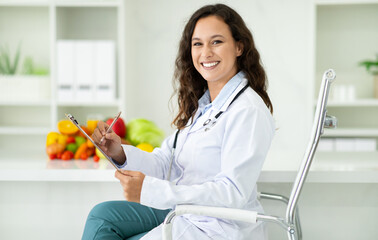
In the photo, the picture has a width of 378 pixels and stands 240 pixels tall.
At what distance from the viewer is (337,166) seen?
1691mm

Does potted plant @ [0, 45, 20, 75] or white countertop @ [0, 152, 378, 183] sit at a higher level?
potted plant @ [0, 45, 20, 75]

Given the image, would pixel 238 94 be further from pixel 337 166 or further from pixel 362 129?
pixel 362 129

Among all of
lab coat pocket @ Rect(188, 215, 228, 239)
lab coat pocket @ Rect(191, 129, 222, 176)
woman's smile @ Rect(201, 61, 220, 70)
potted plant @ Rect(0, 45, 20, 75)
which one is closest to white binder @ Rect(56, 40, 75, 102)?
potted plant @ Rect(0, 45, 20, 75)

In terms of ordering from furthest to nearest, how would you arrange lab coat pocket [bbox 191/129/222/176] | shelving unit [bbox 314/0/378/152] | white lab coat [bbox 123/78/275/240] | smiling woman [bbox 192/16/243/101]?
shelving unit [bbox 314/0/378/152], smiling woman [bbox 192/16/243/101], lab coat pocket [bbox 191/129/222/176], white lab coat [bbox 123/78/275/240]

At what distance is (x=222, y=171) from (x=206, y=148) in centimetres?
13

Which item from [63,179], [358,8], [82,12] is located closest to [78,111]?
[82,12]

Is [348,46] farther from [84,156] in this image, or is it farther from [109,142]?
[109,142]

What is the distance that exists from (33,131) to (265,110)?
2.68 metres

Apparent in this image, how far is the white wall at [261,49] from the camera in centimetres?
378

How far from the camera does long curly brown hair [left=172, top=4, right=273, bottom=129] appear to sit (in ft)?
4.97

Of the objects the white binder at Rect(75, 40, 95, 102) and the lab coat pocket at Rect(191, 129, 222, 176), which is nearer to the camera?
the lab coat pocket at Rect(191, 129, 222, 176)

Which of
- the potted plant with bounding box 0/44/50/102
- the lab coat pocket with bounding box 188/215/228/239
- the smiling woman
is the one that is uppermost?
the smiling woman

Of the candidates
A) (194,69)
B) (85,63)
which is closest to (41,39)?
(85,63)

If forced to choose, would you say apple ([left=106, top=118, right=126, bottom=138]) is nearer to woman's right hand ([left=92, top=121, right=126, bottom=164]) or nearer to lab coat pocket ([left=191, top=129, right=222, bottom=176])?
woman's right hand ([left=92, top=121, right=126, bottom=164])
